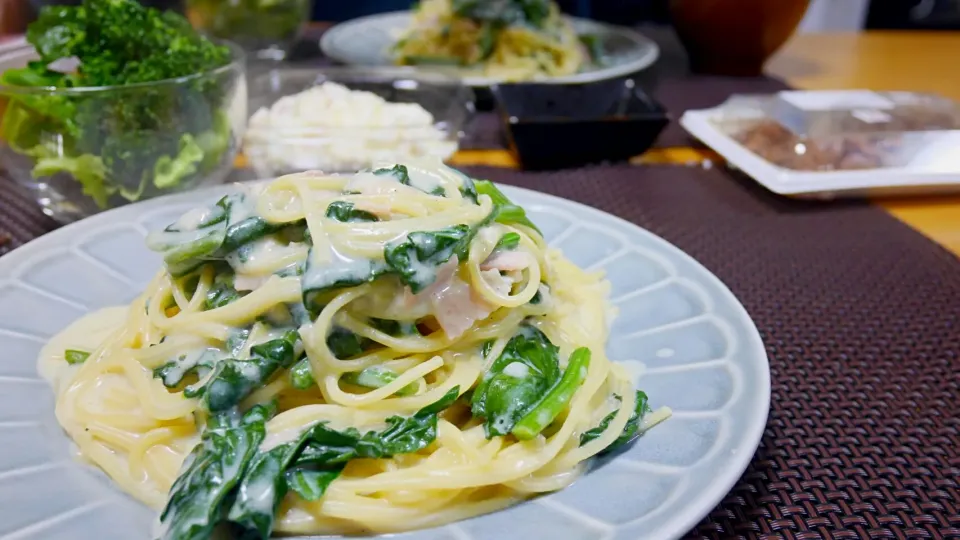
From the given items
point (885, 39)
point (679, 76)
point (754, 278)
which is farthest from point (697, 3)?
point (754, 278)

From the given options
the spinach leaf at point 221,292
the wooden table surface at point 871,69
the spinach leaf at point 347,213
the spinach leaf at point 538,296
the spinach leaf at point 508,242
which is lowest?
the wooden table surface at point 871,69

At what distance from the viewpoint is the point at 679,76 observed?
4.03 meters

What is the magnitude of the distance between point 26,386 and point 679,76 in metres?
3.56

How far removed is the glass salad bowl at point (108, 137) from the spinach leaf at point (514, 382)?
1.21 metres

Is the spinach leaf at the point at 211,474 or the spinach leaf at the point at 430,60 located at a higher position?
the spinach leaf at the point at 211,474

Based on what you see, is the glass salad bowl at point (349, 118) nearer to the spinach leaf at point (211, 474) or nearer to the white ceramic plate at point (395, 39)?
the white ceramic plate at point (395, 39)

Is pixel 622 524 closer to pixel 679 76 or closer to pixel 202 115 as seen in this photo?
pixel 202 115

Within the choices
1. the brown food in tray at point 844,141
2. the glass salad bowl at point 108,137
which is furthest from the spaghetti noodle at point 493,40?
the glass salad bowl at point 108,137

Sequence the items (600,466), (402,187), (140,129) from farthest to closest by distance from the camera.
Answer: (140,129) < (402,187) < (600,466)

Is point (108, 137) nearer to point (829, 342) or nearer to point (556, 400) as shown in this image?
point (556, 400)

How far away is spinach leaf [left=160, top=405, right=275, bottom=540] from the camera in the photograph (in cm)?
97

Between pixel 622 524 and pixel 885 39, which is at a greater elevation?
pixel 622 524

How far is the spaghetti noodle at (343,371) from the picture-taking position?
110cm

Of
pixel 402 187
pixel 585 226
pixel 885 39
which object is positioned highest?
pixel 402 187
